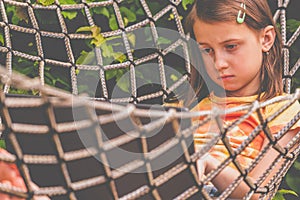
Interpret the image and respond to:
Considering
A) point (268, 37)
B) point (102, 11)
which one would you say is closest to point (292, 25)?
point (268, 37)

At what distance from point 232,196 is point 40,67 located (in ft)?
1.96

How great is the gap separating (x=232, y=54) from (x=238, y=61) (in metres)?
0.02

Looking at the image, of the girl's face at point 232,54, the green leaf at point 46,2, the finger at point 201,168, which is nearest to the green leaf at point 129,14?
the green leaf at point 46,2

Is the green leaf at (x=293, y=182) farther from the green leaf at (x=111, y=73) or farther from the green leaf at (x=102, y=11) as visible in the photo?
the green leaf at (x=102, y=11)

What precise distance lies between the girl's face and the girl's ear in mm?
21

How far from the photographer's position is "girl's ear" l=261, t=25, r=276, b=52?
166cm

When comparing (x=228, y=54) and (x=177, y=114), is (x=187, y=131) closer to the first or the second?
(x=177, y=114)

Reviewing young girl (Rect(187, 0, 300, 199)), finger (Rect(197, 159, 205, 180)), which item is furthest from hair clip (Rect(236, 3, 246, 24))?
finger (Rect(197, 159, 205, 180))

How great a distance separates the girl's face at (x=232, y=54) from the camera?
1570 mm

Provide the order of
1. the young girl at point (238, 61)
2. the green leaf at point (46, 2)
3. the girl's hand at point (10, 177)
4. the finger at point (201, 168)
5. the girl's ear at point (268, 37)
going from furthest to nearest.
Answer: the green leaf at point (46, 2) < the girl's ear at point (268, 37) < the young girl at point (238, 61) < the finger at point (201, 168) < the girl's hand at point (10, 177)

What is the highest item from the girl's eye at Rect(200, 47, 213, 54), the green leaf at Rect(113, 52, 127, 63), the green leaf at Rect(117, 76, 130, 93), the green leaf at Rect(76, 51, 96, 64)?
the green leaf at Rect(76, 51, 96, 64)

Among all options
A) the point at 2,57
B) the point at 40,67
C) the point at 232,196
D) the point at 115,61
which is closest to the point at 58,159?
the point at 232,196

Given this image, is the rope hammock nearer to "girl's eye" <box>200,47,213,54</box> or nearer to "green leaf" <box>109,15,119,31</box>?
"girl's eye" <box>200,47,213,54</box>

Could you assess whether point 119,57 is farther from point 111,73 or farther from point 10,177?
A: point 10,177
